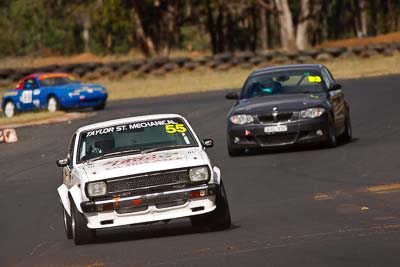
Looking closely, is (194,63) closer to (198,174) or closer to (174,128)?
(174,128)

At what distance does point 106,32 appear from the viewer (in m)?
74.3

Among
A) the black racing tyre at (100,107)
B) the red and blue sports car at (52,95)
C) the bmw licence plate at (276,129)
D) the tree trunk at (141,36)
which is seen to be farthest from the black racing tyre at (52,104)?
the tree trunk at (141,36)

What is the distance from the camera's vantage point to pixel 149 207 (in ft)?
33.5

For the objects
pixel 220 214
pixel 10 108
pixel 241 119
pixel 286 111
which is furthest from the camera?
pixel 10 108

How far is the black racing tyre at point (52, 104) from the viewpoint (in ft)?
115

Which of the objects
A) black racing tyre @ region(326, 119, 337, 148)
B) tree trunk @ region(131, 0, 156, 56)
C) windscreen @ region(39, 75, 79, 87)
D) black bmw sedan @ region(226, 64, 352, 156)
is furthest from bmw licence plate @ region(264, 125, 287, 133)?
tree trunk @ region(131, 0, 156, 56)

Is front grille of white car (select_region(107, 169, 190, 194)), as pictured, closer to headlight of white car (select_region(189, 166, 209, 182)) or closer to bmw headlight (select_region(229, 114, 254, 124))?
headlight of white car (select_region(189, 166, 209, 182))

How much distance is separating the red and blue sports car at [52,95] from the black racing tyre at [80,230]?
2400cm

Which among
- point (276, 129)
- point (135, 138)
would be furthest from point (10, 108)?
point (135, 138)

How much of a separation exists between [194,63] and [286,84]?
29351 mm

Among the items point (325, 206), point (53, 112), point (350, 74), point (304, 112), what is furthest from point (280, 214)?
point (350, 74)

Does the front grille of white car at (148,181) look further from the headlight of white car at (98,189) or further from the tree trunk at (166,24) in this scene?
the tree trunk at (166,24)

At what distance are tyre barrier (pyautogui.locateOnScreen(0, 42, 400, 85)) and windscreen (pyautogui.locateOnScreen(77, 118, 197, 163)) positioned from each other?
35.6 metres

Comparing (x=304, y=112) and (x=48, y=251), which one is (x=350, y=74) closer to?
(x=304, y=112)
